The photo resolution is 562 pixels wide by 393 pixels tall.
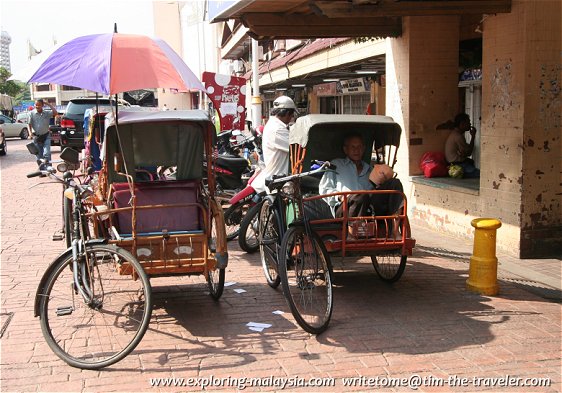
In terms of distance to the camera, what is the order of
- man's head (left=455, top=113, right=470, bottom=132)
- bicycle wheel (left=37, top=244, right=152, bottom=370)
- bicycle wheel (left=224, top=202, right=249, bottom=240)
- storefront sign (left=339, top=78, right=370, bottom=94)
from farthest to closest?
1. storefront sign (left=339, top=78, right=370, bottom=94)
2. man's head (left=455, top=113, right=470, bottom=132)
3. bicycle wheel (left=224, top=202, right=249, bottom=240)
4. bicycle wheel (left=37, top=244, right=152, bottom=370)

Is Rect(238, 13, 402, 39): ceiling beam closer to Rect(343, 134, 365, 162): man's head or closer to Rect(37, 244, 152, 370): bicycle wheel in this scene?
Rect(343, 134, 365, 162): man's head

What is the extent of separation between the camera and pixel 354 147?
655cm

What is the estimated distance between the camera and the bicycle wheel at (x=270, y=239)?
579cm

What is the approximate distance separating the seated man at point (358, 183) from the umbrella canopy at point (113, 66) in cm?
179

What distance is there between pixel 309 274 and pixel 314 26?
517 cm

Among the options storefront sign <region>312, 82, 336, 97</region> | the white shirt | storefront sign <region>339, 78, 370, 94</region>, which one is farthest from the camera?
storefront sign <region>312, 82, 336, 97</region>

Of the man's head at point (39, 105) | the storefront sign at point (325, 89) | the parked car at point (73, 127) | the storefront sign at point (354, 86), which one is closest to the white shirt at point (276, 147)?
the storefront sign at point (354, 86)

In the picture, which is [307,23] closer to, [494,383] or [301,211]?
[301,211]

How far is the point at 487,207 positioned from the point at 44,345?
564 cm

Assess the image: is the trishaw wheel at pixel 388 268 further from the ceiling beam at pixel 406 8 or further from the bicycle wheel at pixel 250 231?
the ceiling beam at pixel 406 8

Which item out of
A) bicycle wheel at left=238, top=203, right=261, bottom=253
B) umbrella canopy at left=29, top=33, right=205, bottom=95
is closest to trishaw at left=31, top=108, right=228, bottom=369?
umbrella canopy at left=29, top=33, right=205, bottom=95

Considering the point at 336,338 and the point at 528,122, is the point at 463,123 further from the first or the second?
the point at 336,338

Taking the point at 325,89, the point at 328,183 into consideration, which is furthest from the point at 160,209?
the point at 325,89

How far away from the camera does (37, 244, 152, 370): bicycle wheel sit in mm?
4418
